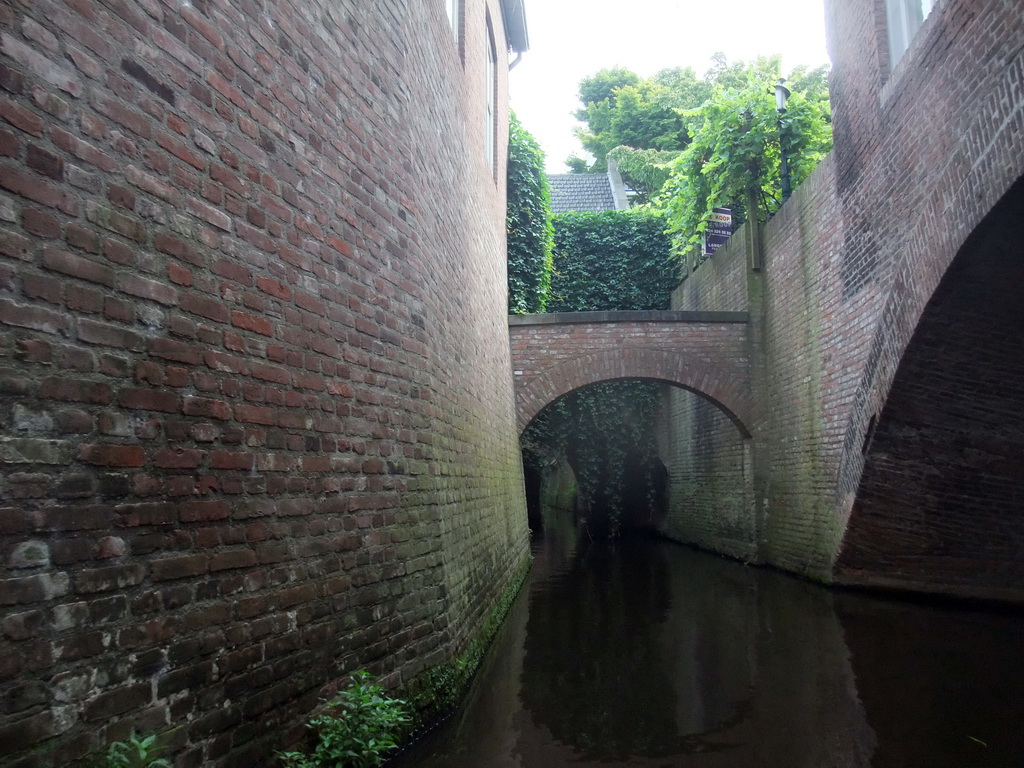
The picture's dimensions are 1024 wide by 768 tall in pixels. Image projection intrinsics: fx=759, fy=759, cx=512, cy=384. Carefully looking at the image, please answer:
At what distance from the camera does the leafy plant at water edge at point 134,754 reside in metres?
1.95

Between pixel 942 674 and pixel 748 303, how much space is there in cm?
669

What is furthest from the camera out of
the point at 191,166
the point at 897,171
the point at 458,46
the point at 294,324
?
the point at 458,46

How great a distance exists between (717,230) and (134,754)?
12.4 meters

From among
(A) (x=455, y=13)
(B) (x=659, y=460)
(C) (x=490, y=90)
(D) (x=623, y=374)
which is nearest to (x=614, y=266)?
(B) (x=659, y=460)

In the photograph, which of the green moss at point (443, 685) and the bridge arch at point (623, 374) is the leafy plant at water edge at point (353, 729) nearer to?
the green moss at point (443, 685)

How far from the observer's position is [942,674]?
Answer: 470 cm

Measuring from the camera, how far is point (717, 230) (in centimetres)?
1294

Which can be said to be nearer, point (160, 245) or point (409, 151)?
point (160, 245)

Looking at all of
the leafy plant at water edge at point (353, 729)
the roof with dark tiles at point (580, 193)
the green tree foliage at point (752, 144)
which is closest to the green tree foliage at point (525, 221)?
the green tree foliage at point (752, 144)

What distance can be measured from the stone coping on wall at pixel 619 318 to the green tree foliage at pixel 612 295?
144 inches

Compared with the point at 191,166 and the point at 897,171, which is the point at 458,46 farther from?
the point at 191,166

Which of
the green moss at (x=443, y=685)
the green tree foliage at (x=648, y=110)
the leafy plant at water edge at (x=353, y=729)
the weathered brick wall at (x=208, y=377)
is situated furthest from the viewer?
the green tree foliage at (x=648, y=110)

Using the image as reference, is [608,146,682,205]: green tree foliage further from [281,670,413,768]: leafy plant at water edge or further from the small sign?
[281,670,413,768]: leafy plant at water edge

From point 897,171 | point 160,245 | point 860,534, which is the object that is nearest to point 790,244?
point 897,171
